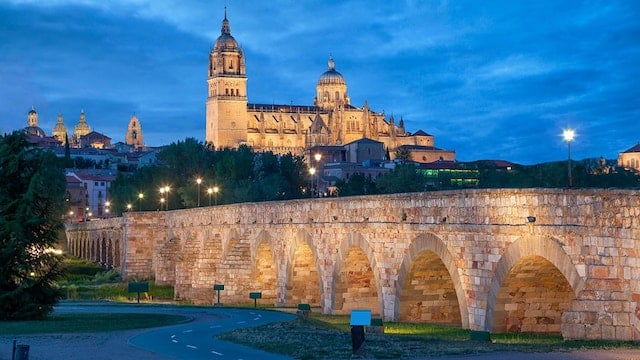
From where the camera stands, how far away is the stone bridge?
22266mm

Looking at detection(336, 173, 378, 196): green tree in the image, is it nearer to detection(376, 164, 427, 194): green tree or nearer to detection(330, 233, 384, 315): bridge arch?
detection(376, 164, 427, 194): green tree

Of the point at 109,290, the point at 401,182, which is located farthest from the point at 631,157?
the point at 109,290

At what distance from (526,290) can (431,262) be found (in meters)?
5.63

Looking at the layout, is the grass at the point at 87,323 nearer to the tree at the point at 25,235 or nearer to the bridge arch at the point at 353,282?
the tree at the point at 25,235

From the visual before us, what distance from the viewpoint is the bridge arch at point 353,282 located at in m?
36.8

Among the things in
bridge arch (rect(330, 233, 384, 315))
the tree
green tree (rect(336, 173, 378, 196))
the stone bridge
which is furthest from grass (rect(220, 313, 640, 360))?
green tree (rect(336, 173, 378, 196))

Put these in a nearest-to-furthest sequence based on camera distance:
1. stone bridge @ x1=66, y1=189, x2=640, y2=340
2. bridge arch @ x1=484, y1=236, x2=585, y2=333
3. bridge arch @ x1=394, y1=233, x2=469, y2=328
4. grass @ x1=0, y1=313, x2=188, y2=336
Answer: stone bridge @ x1=66, y1=189, x2=640, y2=340
bridge arch @ x1=484, y1=236, x2=585, y2=333
bridge arch @ x1=394, y1=233, x2=469, y2=328
grass @ x1=0, y1=313, x2=188, y2=336

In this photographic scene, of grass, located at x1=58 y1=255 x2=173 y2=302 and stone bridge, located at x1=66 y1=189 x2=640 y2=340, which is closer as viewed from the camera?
stone bridge, located at x1=66 y1=189 x2=640 y2=340

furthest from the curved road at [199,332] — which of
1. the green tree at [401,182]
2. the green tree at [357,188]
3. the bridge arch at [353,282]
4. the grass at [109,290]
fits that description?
the green tree at [401,182]

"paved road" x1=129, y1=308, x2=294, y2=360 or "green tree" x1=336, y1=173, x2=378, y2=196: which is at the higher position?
"green tree" x1=336, y1=173, x2=378, y2=196

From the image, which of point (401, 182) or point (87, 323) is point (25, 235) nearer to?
point (87, 323)

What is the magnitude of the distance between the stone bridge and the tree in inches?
351

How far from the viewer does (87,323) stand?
3309cm

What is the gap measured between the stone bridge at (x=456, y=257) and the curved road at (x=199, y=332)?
288 centimetres
